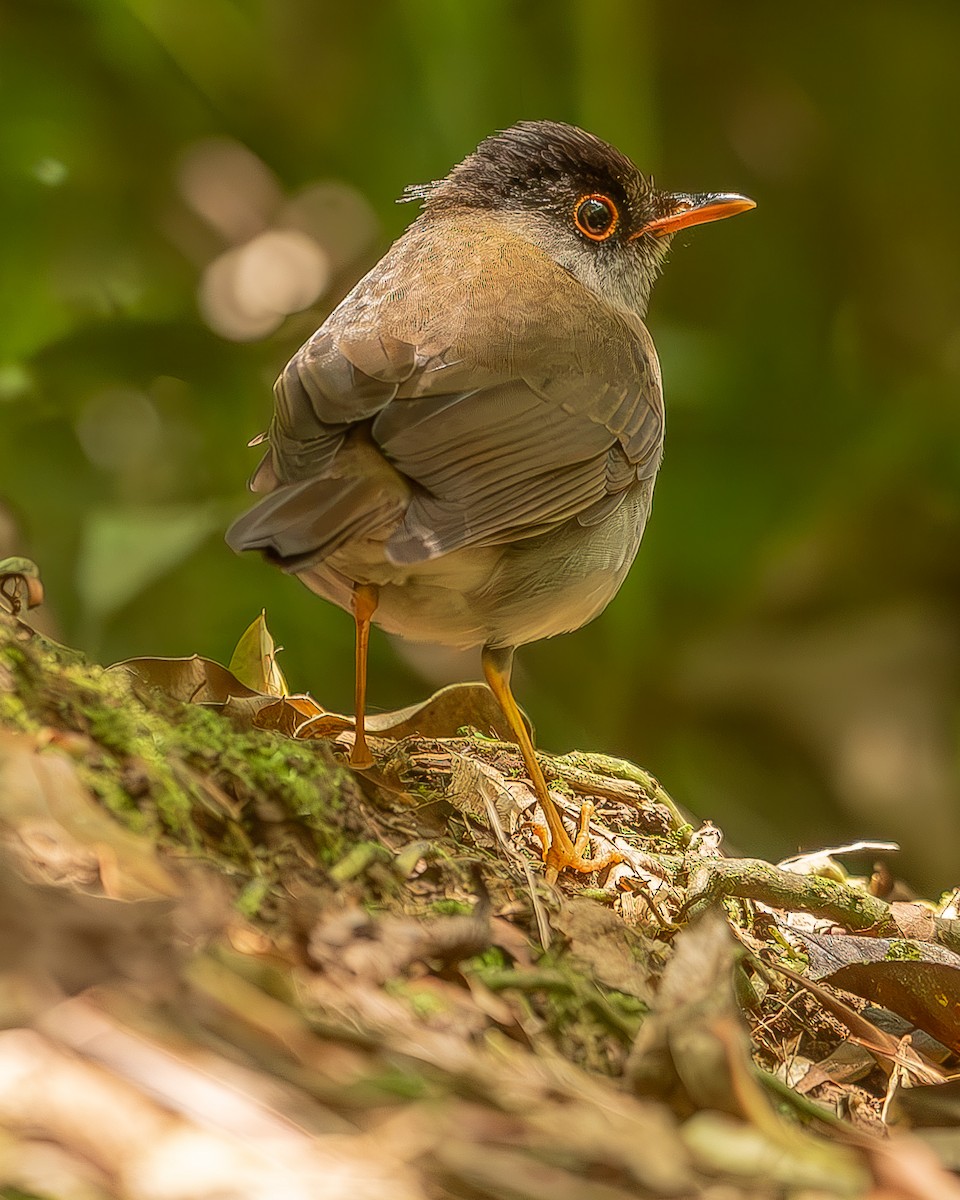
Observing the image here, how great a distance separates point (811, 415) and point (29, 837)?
5.35 metres

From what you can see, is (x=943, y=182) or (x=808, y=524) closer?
(x=808, y=524)

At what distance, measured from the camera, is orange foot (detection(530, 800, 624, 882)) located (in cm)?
265

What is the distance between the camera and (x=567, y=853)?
2.67 metres

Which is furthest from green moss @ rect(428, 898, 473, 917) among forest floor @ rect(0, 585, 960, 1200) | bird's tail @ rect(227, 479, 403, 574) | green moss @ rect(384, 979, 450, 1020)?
bird's tail @ rect(227, 479, 403, 574)

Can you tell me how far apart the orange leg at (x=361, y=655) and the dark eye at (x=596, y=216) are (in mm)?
1453

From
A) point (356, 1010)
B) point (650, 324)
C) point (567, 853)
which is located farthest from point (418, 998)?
point (650, 324)

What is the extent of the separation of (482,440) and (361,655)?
2.31 ft

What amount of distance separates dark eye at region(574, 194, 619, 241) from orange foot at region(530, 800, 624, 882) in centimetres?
187

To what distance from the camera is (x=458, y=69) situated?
5.90m

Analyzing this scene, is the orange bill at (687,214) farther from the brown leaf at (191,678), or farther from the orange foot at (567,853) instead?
the orange foot at (567,853)

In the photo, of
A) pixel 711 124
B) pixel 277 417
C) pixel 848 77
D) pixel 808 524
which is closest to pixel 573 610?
pixel 277 417

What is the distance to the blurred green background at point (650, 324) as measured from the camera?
547cm

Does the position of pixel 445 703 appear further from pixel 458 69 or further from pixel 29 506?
pixel 458 69

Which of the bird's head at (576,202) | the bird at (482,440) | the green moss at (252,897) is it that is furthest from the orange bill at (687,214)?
the green moss at (252,897)
